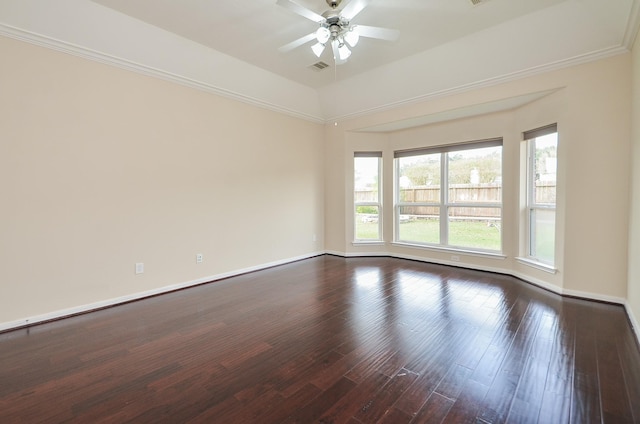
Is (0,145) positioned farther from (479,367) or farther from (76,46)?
(479,367)

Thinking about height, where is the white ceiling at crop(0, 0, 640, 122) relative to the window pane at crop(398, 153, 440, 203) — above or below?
above

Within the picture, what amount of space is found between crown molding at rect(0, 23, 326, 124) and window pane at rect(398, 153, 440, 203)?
2685 mm

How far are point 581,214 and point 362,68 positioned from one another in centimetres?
340

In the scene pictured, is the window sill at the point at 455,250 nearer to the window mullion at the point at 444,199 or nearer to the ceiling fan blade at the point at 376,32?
the window mullion at the point at 444,199

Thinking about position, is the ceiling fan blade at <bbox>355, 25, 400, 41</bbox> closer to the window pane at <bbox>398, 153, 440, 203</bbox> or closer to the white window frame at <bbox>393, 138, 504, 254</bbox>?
the white window frame at <bbox>393, 138, 504, 254</bbox>

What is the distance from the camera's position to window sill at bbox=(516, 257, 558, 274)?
3.65m

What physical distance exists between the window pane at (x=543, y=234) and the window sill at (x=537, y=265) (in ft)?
0.34

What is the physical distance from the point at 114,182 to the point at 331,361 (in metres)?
3.03

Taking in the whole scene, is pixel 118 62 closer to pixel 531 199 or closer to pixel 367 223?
pixel 367 223

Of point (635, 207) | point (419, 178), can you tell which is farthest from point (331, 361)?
point (419, 178)

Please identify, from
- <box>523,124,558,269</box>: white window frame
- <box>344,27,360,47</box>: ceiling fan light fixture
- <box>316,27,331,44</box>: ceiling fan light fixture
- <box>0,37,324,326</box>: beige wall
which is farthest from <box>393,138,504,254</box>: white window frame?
<box>316,27,331,44</box>: ceiling fan light fixture

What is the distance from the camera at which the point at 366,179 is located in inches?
232

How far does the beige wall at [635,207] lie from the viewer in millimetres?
2596

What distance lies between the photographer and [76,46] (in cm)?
294
